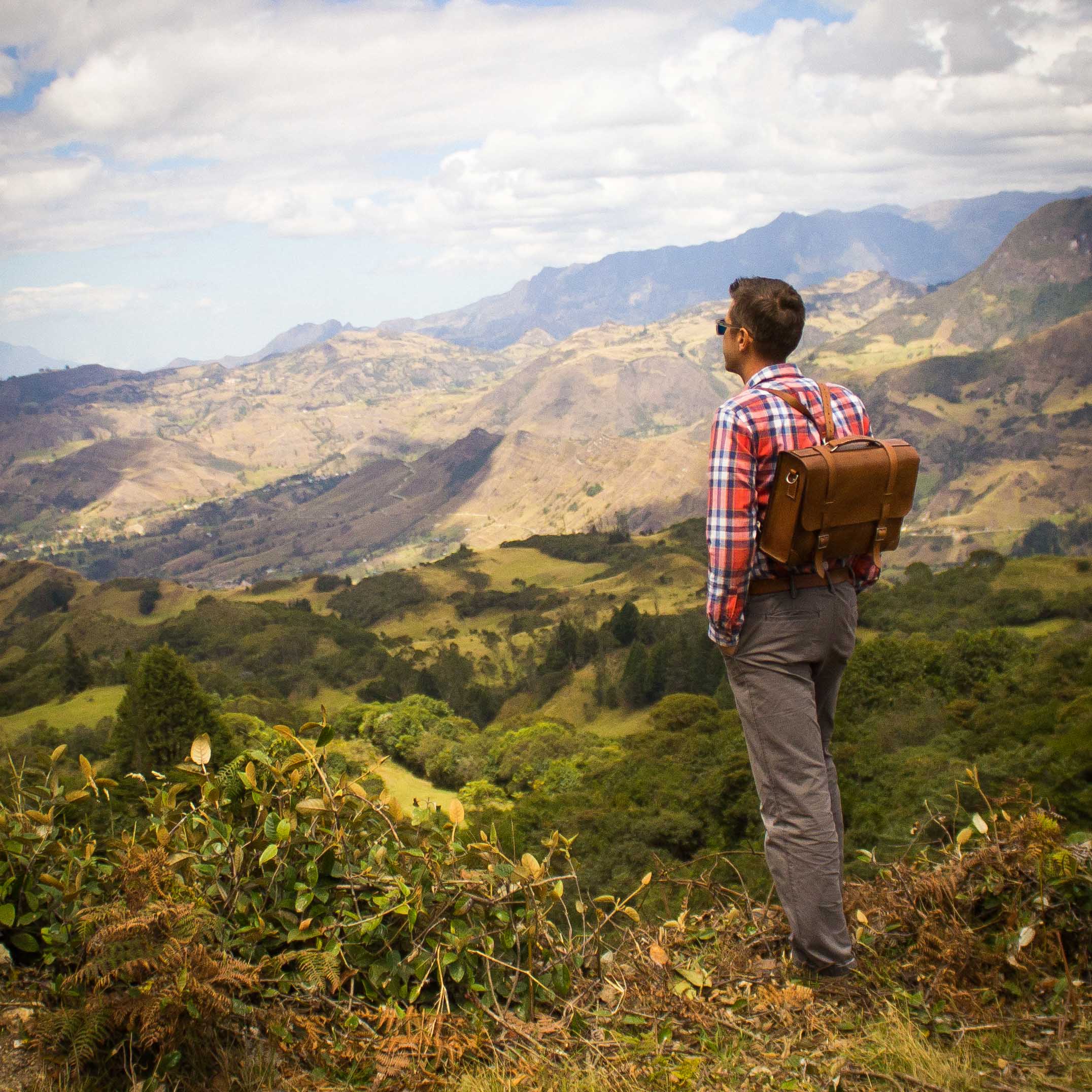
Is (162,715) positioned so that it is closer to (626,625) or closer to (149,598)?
(626,625)

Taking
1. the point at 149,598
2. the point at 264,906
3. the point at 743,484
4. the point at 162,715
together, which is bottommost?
the point at 149,598

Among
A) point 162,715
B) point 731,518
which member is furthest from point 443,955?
point 162,715

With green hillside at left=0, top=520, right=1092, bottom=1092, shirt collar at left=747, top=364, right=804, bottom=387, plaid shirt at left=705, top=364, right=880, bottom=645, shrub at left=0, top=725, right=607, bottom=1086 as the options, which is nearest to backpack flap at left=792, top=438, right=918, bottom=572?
plaid shirt at left=705, top=364, right=880, bottom=645

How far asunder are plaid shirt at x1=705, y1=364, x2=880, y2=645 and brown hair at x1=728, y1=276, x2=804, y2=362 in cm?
17

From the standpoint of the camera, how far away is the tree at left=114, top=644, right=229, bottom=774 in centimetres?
3347

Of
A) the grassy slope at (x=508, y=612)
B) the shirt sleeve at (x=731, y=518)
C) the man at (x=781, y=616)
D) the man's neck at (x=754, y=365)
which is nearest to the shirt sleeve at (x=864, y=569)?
the man at (x=781, y=616)

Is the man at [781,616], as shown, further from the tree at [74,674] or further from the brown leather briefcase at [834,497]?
the tree at [74,674]

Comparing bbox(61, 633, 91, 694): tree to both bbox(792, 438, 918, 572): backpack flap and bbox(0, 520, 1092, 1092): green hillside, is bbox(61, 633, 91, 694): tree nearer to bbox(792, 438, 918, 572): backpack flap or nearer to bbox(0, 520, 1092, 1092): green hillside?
bbox(0, 520, 1092, 1092): green hillside

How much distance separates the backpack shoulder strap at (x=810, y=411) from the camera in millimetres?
3443

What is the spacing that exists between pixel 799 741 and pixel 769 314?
1735 mm

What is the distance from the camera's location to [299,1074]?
9.59 feet

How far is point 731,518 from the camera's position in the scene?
Result: 3352 mm

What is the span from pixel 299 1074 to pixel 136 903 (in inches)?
31.0

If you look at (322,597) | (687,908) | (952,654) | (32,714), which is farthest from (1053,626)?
(322,597)
